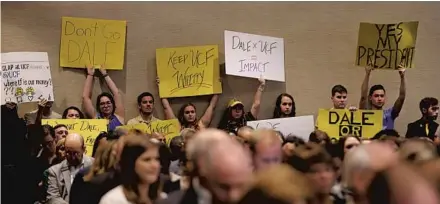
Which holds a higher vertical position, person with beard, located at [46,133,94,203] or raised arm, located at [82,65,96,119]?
raised arm, located at [82,65,96,119]

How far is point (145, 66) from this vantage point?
8578 mm

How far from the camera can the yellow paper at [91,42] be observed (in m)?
8.24

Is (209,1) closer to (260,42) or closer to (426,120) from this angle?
(260,42)

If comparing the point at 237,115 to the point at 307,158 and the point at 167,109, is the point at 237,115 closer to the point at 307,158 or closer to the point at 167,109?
the point at 167,109

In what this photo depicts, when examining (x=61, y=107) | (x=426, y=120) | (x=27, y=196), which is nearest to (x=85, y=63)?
(x=61, y=107)

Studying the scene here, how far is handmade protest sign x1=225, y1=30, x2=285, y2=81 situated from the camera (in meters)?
8.20

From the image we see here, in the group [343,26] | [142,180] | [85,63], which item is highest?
[343,26]

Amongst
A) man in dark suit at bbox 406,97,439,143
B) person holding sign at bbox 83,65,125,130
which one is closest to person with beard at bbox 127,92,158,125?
person holding sign at bbox 83,65,125,130

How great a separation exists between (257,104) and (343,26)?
1377 millimetres

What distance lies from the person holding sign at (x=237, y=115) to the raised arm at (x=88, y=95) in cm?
134

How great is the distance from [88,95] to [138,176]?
4856mm

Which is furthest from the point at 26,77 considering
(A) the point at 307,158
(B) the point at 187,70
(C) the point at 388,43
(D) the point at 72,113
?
(A) the point at 307,158

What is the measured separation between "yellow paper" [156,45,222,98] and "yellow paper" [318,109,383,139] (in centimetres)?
150

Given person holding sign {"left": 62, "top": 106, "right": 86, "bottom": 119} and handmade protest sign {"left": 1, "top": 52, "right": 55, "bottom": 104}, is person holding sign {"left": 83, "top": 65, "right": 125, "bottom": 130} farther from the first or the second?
handmade protest sign {"left": 1, "top": 52, "right": 55, "bottom": 104}
